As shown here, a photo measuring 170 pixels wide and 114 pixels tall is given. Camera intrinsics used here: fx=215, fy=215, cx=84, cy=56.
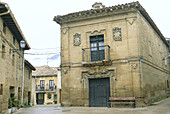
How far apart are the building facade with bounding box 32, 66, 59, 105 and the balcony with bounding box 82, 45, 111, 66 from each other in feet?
75.8

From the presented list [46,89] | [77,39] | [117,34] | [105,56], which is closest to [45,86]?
[46,89]

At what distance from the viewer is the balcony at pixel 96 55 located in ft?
52.2

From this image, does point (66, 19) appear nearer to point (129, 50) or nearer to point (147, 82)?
point (129, 50)

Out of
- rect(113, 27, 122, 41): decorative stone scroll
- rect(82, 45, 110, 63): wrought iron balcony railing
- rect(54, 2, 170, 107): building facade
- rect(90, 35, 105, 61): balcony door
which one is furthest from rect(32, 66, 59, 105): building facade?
rect(113, 27, 122, 41): decorative stone scroll

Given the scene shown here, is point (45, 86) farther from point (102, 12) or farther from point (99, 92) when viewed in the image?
point (102, 12)

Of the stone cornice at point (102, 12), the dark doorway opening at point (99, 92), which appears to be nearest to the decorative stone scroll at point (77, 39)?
the stone cornice at point (102, 12)

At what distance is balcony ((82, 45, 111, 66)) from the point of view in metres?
15.9

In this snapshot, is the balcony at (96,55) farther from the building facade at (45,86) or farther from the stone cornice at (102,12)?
the building facade at (45,86)

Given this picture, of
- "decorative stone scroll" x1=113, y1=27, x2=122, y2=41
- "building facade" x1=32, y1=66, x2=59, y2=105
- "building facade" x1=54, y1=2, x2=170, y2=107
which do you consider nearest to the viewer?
"building facade" x1=54, y1=2, x2=170, y2=107

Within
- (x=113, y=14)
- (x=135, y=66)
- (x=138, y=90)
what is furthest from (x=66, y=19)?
(x=138, y=90)

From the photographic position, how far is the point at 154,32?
2105 cm

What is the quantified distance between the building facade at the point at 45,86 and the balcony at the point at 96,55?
23113mm

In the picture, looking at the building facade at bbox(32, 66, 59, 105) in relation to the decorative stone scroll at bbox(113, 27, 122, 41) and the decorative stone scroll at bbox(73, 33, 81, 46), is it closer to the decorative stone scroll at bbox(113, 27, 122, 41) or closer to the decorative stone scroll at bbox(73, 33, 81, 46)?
the decorative stone scroll at bbox(73, 33, 81, 46)

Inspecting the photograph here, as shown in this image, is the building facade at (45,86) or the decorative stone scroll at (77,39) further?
the building facade at (45,86)
